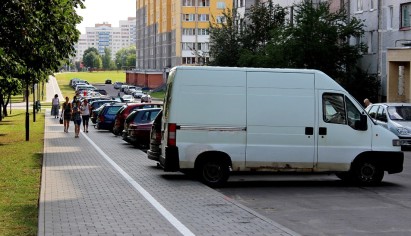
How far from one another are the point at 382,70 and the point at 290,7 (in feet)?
49.2

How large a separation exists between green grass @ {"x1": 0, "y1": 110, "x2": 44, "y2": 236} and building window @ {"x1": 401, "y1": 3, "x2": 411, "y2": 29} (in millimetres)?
22321

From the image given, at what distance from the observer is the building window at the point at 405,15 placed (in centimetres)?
4428

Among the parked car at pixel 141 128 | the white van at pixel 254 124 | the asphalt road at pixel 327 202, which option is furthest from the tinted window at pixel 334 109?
the parked car at pixel 141 128

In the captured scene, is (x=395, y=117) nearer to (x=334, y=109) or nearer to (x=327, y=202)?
(x=334, y=109)

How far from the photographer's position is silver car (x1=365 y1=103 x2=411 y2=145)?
28656mm

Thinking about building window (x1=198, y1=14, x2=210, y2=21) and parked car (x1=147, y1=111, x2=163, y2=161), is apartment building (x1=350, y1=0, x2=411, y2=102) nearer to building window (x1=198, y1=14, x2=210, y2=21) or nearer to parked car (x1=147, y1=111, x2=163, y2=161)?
parked car (x1=147, y1=111, x2=163, y2=161)

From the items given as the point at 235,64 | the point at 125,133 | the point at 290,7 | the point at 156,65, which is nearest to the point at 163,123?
the point at 125,133

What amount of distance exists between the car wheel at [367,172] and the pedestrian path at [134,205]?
340 centimetres

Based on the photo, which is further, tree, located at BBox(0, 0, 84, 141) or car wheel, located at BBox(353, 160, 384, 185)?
tree, located at BBox(0, 0, 84, 141)

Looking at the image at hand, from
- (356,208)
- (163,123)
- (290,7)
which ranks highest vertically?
(290,7)

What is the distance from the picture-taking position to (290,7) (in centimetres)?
6016

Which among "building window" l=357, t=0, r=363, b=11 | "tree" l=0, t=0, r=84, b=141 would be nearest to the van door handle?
"tree" l=0, t=0, r=84, b=141

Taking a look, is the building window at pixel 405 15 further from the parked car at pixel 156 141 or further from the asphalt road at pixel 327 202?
the parked car at pixel 156 141

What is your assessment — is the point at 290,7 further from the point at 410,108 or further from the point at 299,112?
the point at 299,112
